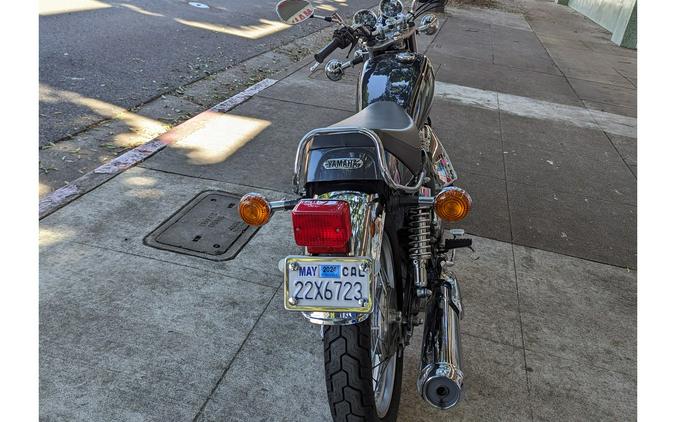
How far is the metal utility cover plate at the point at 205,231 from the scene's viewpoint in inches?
143

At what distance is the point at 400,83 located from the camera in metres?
3.06

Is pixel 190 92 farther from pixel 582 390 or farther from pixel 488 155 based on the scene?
pixel 582 390

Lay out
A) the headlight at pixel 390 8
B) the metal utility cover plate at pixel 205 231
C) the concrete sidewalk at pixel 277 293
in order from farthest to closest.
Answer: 1. the metal utility cover plate at pixel 205 231
2. the headlight at pixel 390 8
3. the concrete sidewalk at pixel 277 293

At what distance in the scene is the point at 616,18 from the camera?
643 inches

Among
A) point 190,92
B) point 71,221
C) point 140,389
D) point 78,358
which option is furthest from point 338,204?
point 190,92

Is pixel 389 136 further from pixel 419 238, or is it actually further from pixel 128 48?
pixel 128 48

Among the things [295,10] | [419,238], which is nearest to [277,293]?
[419,238]

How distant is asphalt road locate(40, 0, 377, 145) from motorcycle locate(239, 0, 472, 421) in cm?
372

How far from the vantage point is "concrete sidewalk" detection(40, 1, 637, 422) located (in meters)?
2.65

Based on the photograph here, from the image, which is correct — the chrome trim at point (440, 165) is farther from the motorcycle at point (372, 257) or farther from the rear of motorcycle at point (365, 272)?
the rear of motorcycle at point (365, 272)

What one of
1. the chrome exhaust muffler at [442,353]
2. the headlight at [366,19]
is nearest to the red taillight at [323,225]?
the chrome exhaust muffler at [442,353]

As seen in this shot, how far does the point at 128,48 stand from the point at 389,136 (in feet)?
21.1

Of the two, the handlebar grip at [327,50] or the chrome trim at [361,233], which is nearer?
the chrome trim at [361,233]

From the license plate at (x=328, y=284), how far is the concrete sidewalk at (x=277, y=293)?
0.92 m
